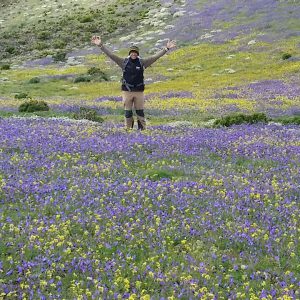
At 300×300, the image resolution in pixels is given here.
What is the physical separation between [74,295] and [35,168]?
19.5 ft

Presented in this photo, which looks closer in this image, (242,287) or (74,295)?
(74,295)

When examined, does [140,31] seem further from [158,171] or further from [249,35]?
[158,171]

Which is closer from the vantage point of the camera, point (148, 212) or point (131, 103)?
point (148, 212)

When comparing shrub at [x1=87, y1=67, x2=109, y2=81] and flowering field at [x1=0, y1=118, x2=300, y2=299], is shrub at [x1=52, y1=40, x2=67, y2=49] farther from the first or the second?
flowering field at [x1=0, y1=118, x2=300, y2=299]

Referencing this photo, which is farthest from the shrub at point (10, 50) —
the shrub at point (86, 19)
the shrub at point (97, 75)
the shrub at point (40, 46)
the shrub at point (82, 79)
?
the shrub at point (82, 79)

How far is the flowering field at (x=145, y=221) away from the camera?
7.13 metres

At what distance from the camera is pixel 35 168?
1220cm

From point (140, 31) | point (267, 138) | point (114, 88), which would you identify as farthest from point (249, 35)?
point (267, 138)

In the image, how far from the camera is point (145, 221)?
9.31 m

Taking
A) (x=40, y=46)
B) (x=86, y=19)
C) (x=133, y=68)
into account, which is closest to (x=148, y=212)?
(x=133, y=68)

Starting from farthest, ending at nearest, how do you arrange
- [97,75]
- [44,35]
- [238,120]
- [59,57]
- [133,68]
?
1. [44,35]
2. [59,57]
3. [97,75]
4. [238,120]
5. [133,68]

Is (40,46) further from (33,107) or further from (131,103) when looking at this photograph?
(131,103)

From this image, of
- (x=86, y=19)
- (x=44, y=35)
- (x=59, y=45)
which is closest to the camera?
(x=59, y=45)

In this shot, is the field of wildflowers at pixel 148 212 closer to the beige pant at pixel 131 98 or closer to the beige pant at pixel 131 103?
the beige pant at pixel 131 103
